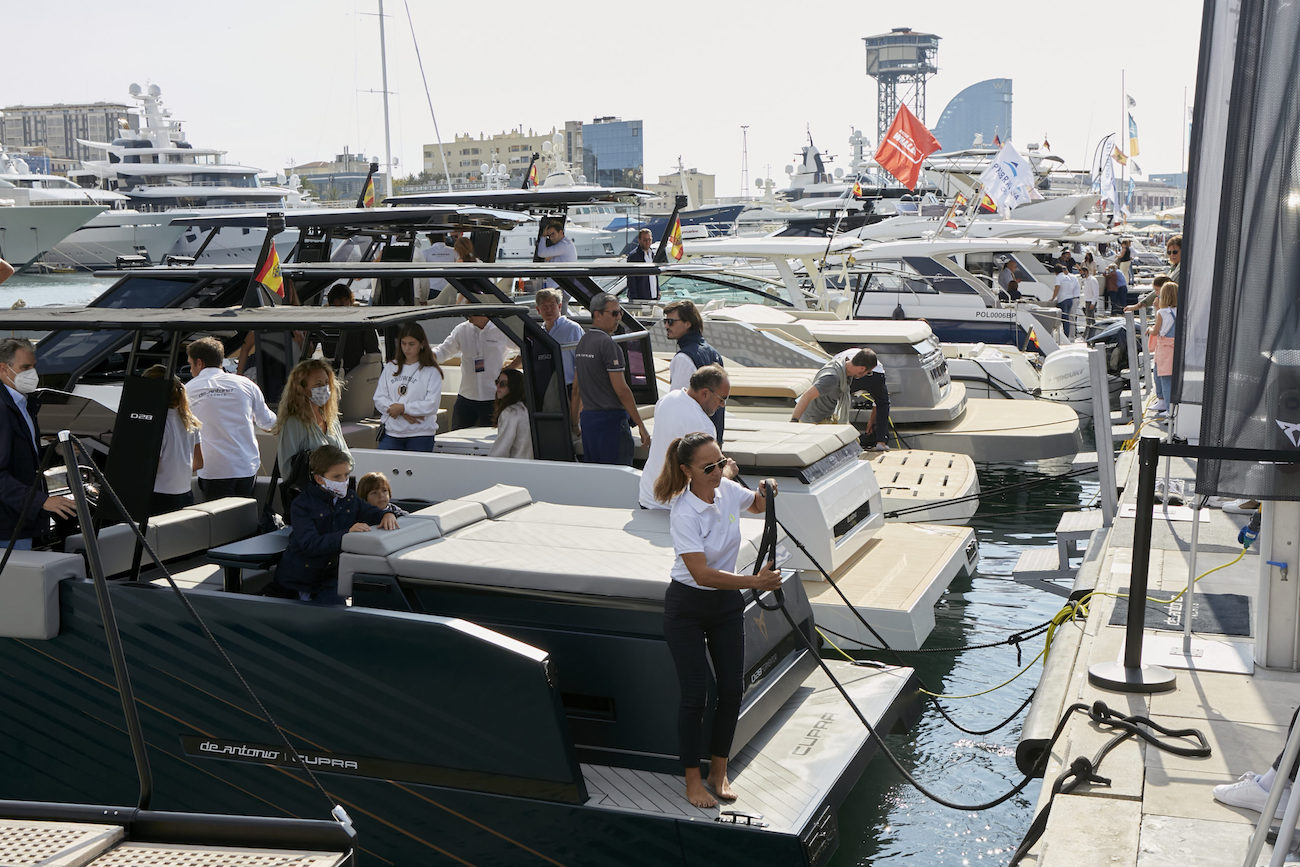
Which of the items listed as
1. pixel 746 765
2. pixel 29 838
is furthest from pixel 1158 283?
pixel 29 838

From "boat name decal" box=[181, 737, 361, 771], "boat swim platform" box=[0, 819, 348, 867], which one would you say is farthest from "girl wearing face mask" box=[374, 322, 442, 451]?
"boat swim platform" box=[0, 819, 348, 867]

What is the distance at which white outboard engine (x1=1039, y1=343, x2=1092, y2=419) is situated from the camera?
18.8 meters

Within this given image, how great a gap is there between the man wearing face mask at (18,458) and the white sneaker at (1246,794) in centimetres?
503

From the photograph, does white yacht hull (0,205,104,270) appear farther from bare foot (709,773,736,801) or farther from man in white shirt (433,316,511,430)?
bare foot (709,773,736,801)

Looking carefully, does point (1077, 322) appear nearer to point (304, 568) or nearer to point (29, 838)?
point (304, 568)

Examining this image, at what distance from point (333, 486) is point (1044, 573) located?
4.73 m

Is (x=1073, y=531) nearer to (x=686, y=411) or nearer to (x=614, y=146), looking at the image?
(x=686, y=411)

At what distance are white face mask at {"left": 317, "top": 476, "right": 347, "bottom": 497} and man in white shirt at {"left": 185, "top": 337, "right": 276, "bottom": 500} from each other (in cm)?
155

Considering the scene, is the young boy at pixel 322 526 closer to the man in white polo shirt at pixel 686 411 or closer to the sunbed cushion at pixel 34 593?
the sunbed cushion at pixel 34 593

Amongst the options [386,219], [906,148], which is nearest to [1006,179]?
[906,148]

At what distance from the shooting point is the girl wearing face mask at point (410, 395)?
773 centimetres

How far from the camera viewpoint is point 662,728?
5.01 m

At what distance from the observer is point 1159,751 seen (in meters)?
4.67

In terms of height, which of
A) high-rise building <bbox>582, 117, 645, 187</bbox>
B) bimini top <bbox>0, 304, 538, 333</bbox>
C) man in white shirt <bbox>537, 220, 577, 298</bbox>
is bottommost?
bimini top <bbox>0, 304, 538, 333</bbox>
